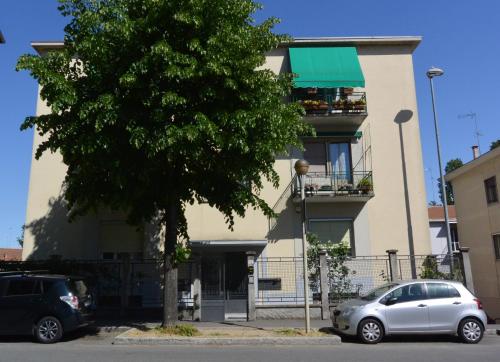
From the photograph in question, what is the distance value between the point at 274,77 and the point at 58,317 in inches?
336

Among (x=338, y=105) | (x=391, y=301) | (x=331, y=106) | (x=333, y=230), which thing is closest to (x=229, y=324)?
(x=391, y=301)

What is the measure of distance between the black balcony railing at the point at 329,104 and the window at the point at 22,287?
11791mm

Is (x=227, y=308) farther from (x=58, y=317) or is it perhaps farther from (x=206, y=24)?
(x=206, y=24)

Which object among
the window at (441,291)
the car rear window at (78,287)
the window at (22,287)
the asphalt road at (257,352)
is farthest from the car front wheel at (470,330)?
the window at (22,287)

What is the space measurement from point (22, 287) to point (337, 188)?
1200cm

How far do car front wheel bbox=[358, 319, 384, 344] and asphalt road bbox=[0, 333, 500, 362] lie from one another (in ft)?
0.72

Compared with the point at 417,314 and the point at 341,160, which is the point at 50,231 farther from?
the point at 417,314

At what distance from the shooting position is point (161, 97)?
37.7 ft

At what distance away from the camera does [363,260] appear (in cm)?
1767

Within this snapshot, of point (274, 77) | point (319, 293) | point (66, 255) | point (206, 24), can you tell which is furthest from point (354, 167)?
point (66, 255)

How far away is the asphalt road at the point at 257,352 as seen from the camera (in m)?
9.63

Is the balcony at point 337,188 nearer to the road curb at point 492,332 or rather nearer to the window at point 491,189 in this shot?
the road curb at point 492,332

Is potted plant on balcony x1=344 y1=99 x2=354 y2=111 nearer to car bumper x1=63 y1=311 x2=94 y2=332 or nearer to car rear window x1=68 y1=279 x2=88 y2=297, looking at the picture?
car rear window x1=68 y1=279 x2=88 y2=297

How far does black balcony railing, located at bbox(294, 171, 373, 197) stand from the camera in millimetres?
18766
